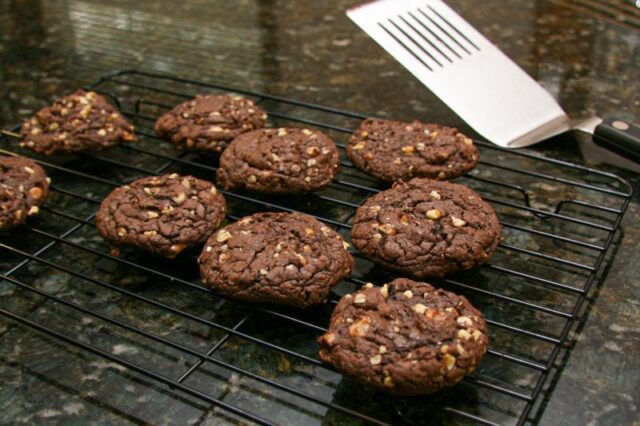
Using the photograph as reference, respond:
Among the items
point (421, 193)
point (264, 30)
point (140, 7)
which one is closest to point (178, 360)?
point (421, 193)

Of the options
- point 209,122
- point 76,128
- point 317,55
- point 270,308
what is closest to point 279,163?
point 209,122

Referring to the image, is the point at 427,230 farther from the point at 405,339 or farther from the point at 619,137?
the point at 619,137

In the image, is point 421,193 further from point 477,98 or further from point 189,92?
point 189,92

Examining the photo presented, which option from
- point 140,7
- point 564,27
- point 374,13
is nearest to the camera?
point 374,13

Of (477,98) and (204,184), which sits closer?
(204,184)

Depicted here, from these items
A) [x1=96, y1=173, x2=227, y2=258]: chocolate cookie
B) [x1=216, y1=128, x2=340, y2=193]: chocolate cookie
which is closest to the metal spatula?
[x1=216, y1=128, x2=340, y2=193]: chocolate cookie

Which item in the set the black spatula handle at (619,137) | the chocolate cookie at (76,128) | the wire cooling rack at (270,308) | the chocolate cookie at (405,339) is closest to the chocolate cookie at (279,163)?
the wire cooling rack at (270,308)

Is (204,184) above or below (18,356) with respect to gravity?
above
